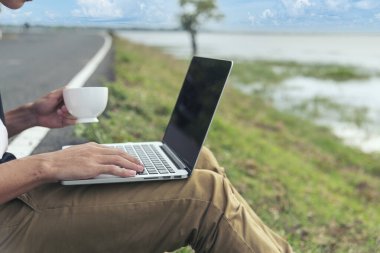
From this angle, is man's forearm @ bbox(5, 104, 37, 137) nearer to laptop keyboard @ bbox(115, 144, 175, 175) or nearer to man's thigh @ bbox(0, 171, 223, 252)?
laptop keyboard @ bbox(115, 144, 175, 175)

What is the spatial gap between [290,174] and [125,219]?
4.75 meters

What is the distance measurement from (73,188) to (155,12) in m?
0.98

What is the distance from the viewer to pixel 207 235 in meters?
1.58

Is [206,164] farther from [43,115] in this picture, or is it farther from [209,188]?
[43,115]

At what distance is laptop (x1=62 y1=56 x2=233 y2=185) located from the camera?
164 cm

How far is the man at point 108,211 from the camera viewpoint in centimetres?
153

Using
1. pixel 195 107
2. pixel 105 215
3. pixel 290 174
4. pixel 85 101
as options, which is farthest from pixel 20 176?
pixel 290 174

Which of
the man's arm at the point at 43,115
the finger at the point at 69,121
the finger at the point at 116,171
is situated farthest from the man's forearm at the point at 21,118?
the finger at the point at 116,171

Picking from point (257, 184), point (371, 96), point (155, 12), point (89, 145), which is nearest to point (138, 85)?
point (257, 184)

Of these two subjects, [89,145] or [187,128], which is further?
[187,128]

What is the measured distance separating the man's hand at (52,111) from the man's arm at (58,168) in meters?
0.62

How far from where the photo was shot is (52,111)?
2.18 metres

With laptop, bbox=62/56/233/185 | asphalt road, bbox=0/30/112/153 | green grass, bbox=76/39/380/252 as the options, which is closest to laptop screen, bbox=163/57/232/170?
laptop, bbox=62/56/233/185

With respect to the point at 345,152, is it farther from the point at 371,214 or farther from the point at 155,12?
the point at 155,12
